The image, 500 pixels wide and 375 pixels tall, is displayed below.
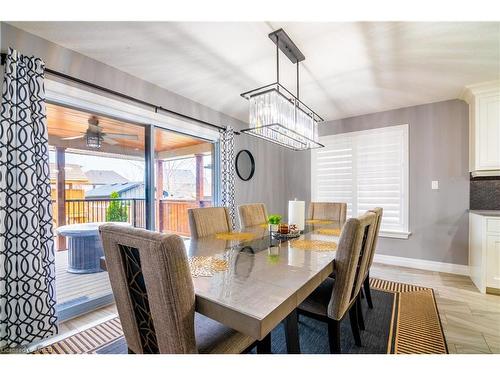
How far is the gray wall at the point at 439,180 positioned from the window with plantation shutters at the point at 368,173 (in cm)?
12

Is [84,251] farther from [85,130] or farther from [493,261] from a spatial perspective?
[493,261]

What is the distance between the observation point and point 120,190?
289 centimetres

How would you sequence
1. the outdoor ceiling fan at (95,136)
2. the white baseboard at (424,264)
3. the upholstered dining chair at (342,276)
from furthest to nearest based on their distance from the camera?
the white baseboard at (424,264) → the outdoor ceiling fan at (95,136) → the upholstered dining chair at (342,276)

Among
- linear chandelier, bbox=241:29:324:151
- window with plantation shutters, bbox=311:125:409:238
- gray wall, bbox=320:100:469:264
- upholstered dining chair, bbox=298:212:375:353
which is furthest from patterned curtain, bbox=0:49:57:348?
gray wall, bbox=320:100:469:264

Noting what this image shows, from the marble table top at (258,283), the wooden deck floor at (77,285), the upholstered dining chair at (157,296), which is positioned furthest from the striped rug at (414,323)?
the wooden deck floor at (77,285)

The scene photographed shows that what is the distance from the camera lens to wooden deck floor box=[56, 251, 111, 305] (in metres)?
2.44

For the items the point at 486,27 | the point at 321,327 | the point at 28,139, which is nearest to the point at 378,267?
the point at 321,327

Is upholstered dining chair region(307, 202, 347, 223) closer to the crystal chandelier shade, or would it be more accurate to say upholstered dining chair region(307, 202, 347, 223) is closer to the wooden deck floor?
the crystal chandelier shade

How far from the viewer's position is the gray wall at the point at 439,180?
3.19 meters

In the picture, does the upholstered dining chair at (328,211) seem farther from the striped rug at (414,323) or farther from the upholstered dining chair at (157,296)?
the upholstered dining chair at (157,296)

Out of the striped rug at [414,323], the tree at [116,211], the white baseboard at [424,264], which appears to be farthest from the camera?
the white baseboard at [424,264]

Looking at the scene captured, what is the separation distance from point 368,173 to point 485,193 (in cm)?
139

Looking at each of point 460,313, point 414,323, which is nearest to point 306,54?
point 414,323

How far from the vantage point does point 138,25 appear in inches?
69.7
